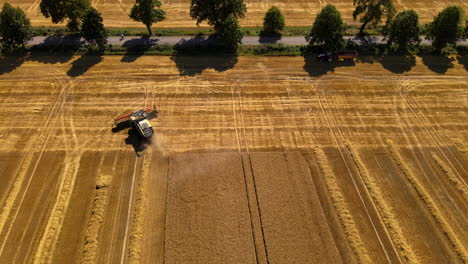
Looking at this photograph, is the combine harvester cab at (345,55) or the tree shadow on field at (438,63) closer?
the tree shadow on field at (438,63)

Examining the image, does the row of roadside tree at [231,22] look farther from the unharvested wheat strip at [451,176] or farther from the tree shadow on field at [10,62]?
the unharvested wheat strip at [451,176]

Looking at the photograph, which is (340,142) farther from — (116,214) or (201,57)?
(116,214)

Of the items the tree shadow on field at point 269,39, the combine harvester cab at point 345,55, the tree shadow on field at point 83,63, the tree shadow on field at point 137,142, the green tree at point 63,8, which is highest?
the green tree at point 63,8

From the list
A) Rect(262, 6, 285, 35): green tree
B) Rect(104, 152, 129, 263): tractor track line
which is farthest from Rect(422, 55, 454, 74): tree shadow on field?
Rect(104, 152, 129, 263): tractor track line

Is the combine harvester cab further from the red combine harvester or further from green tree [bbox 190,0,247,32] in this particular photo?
the red combine harvester

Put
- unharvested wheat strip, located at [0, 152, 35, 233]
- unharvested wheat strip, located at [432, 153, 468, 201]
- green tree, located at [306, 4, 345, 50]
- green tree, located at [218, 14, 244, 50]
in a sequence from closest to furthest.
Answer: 1. unharvested wheat strip, located at [0, 152, 35, 233]
2. unharvested wheat strip, located at [432, 153, 468, 201]
3. green tree, located at [306, 4, 345, 50]
4. green tree, located at [218, 14, 244, 50]

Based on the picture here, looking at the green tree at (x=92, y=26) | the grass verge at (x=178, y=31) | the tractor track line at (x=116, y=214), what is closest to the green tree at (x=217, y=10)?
the grass verge at (x=178, y=31)
